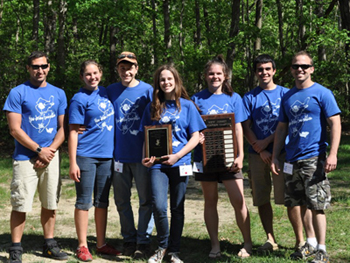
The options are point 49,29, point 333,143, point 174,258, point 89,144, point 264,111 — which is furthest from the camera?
point 49,29

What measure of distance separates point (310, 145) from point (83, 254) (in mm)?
2870

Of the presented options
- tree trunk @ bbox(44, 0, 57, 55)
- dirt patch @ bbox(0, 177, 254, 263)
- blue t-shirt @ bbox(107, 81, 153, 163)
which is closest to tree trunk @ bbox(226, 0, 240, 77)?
tree trunk @ bbox(44, 0, 57, 55)

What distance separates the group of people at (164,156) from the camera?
534 centimetres

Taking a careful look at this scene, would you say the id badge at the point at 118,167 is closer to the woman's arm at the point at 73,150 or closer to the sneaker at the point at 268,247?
the woman's arm at the point at 73,150

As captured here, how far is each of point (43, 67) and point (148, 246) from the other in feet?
8.04

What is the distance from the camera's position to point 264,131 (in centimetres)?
583

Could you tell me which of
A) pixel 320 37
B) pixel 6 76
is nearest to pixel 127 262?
pixel 320 37

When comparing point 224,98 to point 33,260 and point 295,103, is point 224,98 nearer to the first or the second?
point 295,103

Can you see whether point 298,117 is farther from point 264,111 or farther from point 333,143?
point 264,111

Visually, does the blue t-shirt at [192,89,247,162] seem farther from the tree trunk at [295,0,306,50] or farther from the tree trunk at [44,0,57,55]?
the tree trunk at [44,0,57,55]

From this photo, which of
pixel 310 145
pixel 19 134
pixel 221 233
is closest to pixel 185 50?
pixel 221 233

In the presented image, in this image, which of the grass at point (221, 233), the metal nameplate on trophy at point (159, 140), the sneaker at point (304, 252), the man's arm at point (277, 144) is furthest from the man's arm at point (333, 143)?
the metal nameplate on trophy at point (159, 140)

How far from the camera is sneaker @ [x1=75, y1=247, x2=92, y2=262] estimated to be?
18.8 feet

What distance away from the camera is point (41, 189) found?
5750mm
